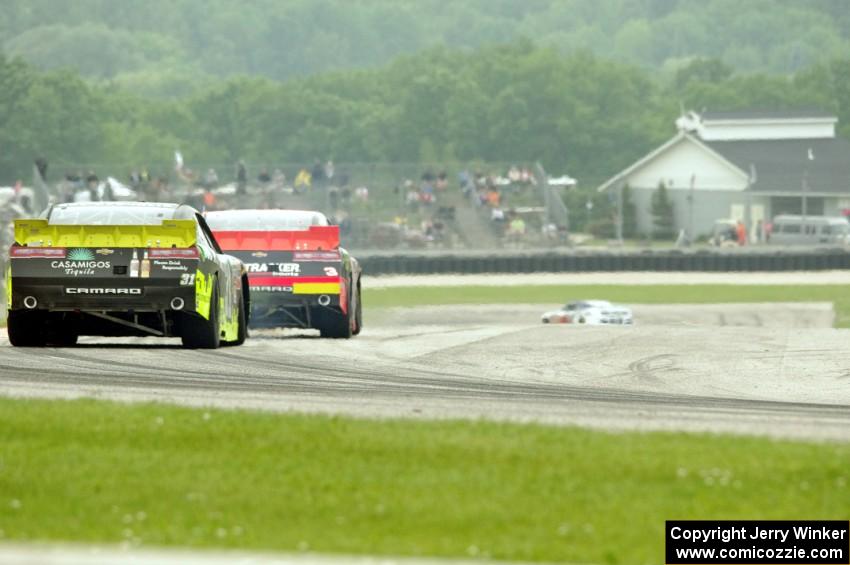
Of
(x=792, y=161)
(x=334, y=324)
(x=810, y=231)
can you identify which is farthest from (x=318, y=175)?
(x=334, y=324)

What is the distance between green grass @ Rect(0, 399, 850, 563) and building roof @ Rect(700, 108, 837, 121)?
84269 mm

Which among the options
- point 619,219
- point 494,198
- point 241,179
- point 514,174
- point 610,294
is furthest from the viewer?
point 514,174

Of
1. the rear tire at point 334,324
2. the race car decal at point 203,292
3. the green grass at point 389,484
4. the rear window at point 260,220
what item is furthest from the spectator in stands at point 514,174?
the green grass at point 389,484

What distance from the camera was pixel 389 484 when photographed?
8.81 metres

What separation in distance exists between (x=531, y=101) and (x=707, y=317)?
8676 cm

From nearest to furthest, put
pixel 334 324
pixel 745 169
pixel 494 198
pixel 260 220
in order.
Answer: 1. pixel 334 324
2. pixel 260 220
3. pixel 494 198
4. pixel 745 169

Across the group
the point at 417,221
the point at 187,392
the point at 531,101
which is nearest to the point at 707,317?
the point at 417,221

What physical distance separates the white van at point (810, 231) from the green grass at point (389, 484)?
47946mm

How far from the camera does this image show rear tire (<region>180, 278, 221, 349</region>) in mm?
16219

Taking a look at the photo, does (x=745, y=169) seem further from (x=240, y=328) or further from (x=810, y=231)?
(x=240, y=328)

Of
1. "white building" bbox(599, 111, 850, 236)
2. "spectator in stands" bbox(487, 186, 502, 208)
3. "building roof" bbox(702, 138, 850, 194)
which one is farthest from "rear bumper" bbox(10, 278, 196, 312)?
"building roof" bbox(702, 138, 850, 194)

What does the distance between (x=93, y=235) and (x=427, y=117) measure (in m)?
110

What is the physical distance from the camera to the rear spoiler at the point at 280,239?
20172 millimetres

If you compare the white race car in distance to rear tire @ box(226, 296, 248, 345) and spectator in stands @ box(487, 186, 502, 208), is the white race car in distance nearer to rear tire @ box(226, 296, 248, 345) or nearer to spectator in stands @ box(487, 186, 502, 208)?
rear tire @ box(226, 296, 248, 345)
